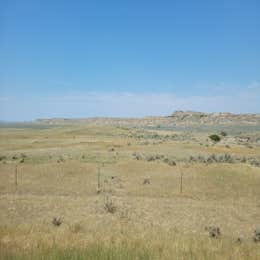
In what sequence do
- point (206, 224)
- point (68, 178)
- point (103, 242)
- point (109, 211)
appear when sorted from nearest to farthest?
point (103, 242) → point (206, 224) → point (109, 211) → point (68, 178)

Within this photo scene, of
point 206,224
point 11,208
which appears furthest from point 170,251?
point 11,208

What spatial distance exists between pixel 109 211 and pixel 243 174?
1493 centimetres

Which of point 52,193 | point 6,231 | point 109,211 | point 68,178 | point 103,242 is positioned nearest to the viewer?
point 103,242

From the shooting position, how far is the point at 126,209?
1766 centimetres

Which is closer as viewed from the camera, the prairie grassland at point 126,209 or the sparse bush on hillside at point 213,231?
the prairie grassland at point 126,209

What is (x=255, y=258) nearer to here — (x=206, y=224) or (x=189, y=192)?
(x=206, y=224)

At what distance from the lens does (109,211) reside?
1717 centimetres

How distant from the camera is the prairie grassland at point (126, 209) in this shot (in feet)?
26.0

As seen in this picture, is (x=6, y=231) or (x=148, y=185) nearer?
(x=6, y=231)

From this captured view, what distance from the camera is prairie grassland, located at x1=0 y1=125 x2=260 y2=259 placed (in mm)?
7914

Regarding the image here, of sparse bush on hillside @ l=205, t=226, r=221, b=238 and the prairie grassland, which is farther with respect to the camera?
sparse bush on hillside @ l=205, t=226, r=221, b=238

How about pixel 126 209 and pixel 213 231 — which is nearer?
pixel 213 231

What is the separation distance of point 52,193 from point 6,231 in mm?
12995

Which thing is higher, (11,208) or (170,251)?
(170,251)
